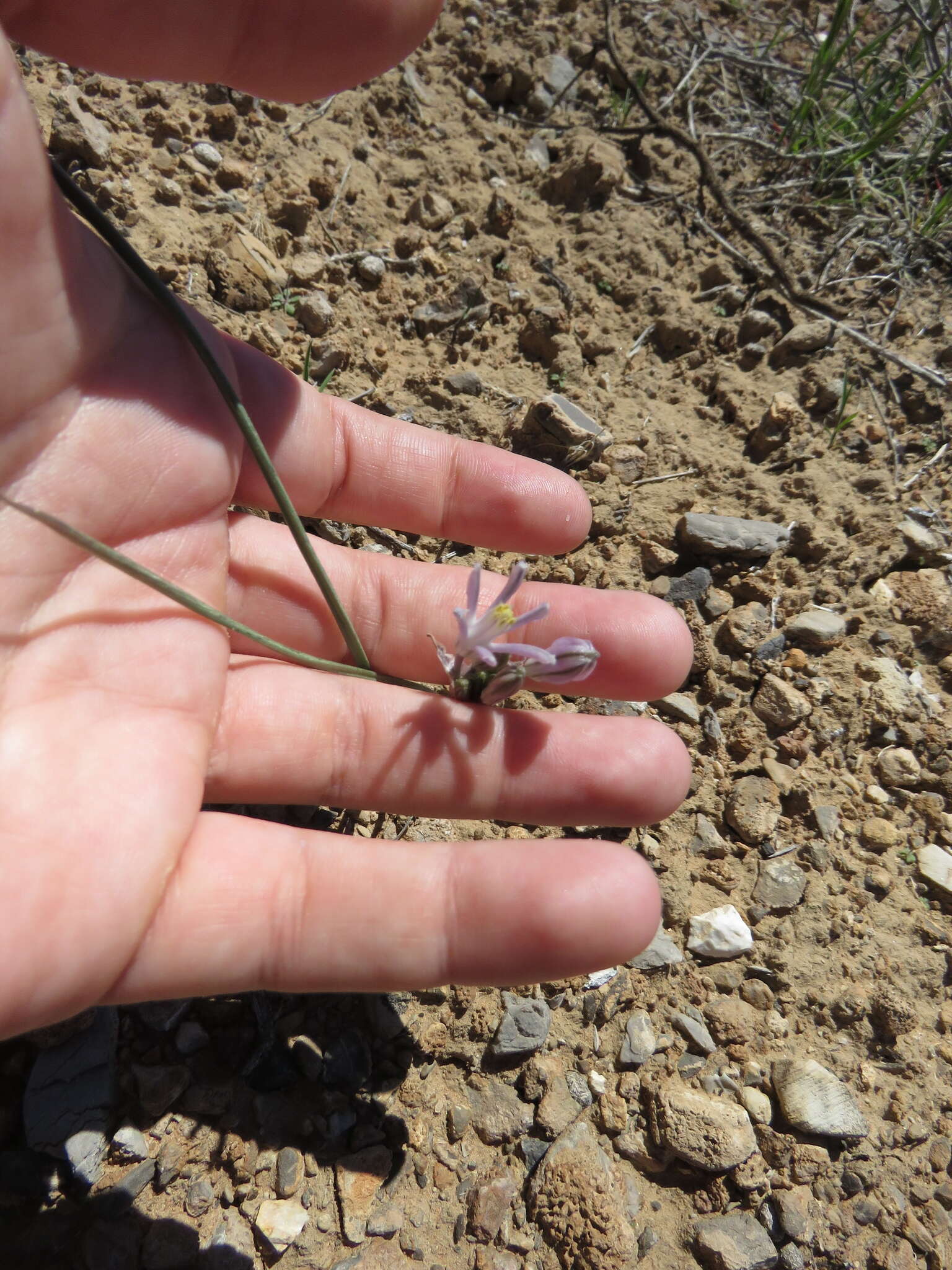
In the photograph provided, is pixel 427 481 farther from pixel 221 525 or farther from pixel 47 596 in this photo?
pixel 47 596

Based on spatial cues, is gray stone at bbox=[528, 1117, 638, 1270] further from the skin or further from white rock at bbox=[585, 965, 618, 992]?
the skin

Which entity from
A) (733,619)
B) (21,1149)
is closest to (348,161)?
(733,619)

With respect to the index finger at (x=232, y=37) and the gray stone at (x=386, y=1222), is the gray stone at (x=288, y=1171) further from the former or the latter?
the index finger at (x=232, y=37)

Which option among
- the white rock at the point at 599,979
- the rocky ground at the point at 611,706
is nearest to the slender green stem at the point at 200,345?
the rocky ground at the point at 611,706

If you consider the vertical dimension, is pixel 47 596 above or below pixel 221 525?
below

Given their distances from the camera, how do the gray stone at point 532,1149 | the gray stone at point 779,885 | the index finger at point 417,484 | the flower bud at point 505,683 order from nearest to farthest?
the flower bud at point 505,683
the gray stone at point 532,1149
the index finger at point 417,484
the gray stone at point 779,885

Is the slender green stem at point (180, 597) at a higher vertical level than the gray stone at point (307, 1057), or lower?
higher

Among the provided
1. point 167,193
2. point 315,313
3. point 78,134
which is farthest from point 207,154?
point 315,313
